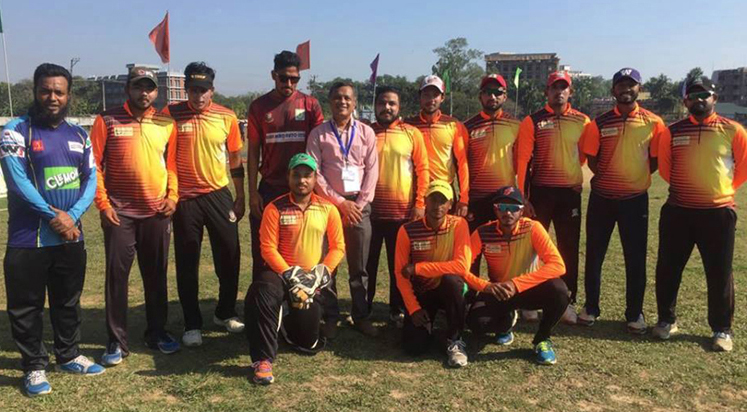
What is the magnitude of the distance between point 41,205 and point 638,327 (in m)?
5.06

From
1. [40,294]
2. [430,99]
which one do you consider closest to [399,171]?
[430,99]

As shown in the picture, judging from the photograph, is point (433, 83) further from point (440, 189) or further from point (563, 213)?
point (563, 213)

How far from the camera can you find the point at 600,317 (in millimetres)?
5508

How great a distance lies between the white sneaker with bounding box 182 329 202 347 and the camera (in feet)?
15.8

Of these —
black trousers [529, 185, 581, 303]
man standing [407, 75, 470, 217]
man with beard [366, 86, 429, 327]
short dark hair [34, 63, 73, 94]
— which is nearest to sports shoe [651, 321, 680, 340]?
black trousers [529, 185, 581, 303]

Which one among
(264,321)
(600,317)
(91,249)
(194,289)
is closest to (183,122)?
(194,289)

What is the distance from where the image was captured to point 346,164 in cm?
480

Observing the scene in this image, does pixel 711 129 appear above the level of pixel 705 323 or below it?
A: above

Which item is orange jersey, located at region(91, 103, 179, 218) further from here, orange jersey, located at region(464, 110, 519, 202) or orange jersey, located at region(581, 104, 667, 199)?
orange jersey, located at region(581, 104, 667, 199)

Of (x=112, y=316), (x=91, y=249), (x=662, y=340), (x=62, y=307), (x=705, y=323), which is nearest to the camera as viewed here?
(x=62, y=307)

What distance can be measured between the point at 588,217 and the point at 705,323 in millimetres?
1502

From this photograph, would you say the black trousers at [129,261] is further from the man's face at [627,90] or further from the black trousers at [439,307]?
the man's face at [627,90]

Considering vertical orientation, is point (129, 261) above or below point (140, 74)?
below

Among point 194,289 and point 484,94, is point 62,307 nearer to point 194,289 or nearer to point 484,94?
point 194,289
